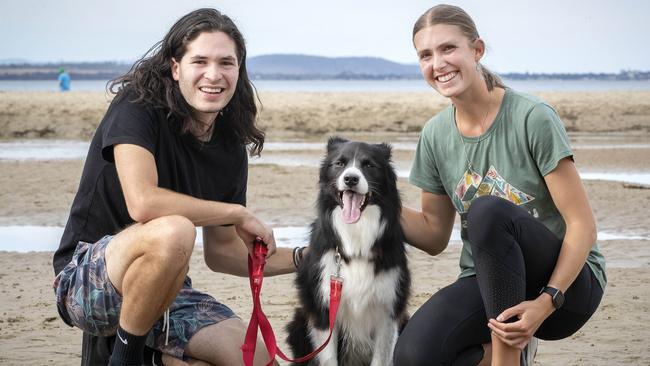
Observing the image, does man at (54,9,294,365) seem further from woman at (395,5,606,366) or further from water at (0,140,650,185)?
water at (0,140,650,185)

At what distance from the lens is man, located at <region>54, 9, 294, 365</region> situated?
130 inches

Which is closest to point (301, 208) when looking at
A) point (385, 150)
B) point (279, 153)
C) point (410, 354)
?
point (385, 150)

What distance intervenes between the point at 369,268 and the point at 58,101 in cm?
2125

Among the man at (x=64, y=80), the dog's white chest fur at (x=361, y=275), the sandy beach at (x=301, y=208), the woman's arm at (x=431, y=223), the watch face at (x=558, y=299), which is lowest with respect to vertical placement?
the man at (x=64, y=80)

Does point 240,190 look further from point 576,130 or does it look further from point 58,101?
point 58,101

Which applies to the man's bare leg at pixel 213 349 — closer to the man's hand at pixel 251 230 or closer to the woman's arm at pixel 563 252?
the man's hand at pixel 251 230

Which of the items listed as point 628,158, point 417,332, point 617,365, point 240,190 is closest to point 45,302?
point 240,190

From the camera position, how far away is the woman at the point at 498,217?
10.7 ft

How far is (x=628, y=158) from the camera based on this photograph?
14633mm

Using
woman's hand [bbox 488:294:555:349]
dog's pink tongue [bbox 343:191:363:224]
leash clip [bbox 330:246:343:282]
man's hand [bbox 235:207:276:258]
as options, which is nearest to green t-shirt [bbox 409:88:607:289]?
woman's hand [bbox 488:294:555:349]

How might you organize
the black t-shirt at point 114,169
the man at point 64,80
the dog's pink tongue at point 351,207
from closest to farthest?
the black t-shirt at point 114,169 → the dog's pink tongue at point 351,207 → the man at point 64,80

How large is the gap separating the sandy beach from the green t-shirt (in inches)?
52.5

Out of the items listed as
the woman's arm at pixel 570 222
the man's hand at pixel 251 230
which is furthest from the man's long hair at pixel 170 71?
the woman's arm at pixel 570 222

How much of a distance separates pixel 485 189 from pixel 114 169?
1.55 m
